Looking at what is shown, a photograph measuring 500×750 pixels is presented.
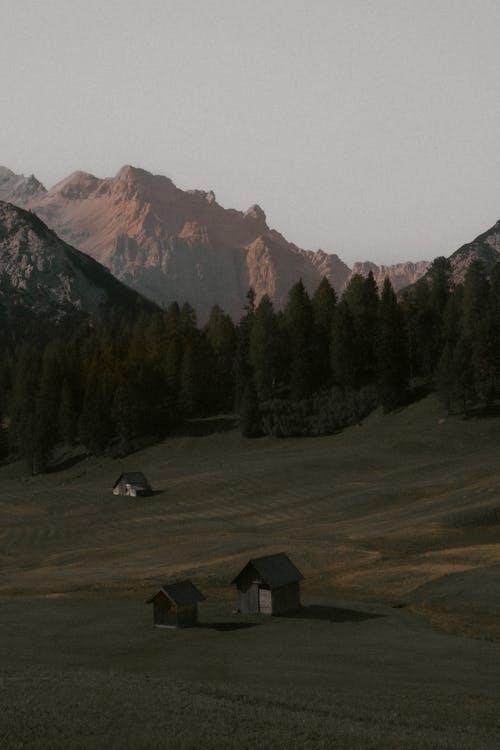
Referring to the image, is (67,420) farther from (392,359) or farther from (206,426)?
(392,359)

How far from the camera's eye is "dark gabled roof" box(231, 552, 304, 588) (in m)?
64.2

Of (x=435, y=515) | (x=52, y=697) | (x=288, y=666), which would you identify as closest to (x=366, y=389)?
(x=435, y=515)

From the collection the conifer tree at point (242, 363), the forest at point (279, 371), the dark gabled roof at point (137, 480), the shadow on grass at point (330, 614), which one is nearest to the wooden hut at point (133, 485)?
the dark gabled roof at point (137, 480)

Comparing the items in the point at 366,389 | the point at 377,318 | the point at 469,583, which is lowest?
the point at 469,583

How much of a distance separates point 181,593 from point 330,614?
33.2 feet

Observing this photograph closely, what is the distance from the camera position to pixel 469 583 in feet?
219

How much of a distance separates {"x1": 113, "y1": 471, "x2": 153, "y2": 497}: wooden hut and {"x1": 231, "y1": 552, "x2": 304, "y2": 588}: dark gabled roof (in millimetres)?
63342

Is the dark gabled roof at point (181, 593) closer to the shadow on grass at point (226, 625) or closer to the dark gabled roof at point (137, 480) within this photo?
the shadow on grass at point (226, 625)

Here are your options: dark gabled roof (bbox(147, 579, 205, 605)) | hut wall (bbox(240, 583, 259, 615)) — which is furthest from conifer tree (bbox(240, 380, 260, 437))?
dark gabled roof (bbox(147, 579, 205, 605))

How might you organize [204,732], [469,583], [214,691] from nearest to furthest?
[204,732], [214,691], [469,583]

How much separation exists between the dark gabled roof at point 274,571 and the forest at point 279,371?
269ft

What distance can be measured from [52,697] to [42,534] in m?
77.2

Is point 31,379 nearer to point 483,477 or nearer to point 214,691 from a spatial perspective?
point 483,477

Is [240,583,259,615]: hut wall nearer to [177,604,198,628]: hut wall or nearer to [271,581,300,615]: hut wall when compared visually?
[271,581,300,615]: hut wall
